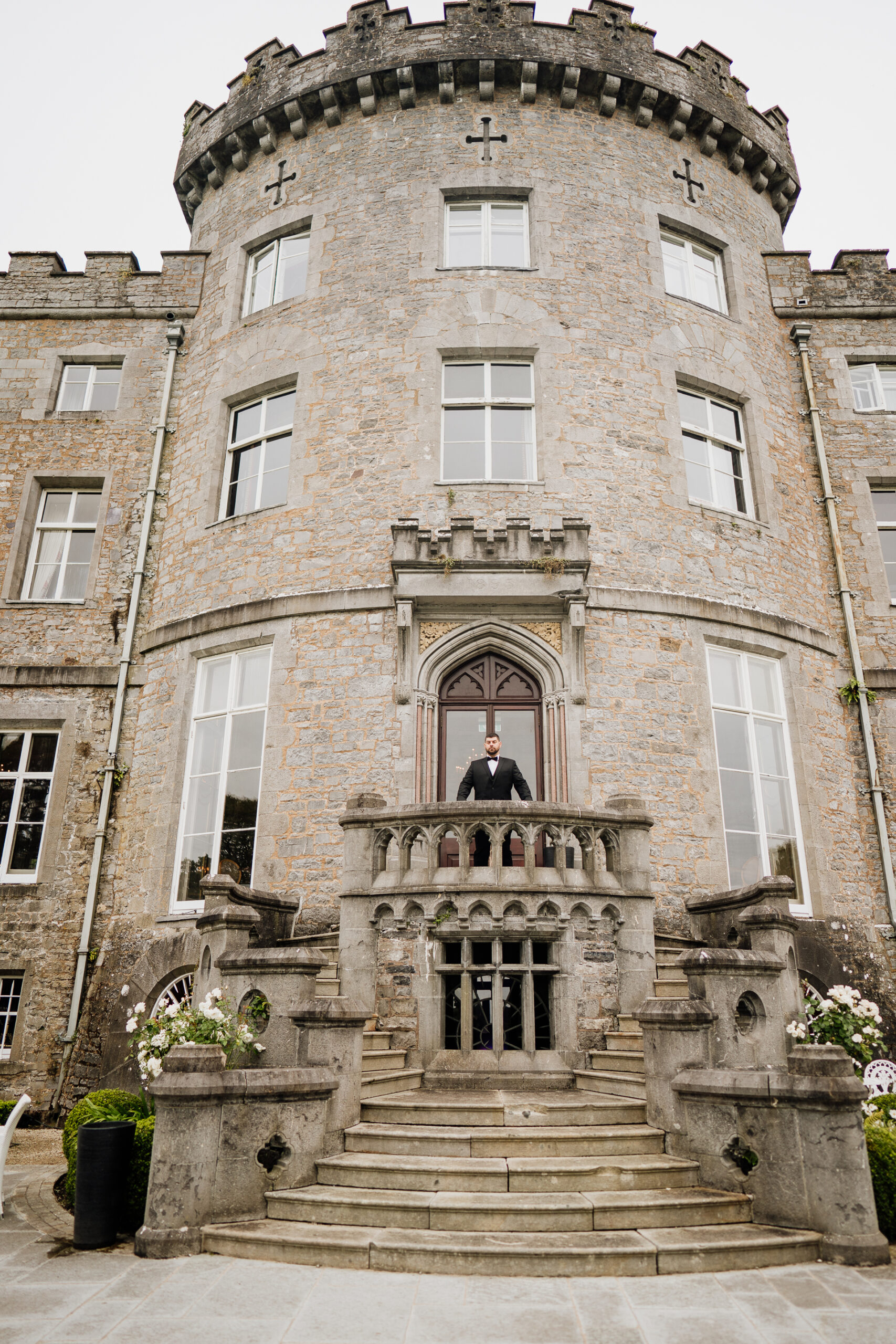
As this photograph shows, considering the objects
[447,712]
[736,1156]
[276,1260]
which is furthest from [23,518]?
[736,1156]

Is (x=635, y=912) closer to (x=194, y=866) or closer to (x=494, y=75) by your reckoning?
(x=194, y=866)

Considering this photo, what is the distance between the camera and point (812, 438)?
14.0 meters

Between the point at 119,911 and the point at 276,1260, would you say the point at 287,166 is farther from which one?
the point at 276,1260

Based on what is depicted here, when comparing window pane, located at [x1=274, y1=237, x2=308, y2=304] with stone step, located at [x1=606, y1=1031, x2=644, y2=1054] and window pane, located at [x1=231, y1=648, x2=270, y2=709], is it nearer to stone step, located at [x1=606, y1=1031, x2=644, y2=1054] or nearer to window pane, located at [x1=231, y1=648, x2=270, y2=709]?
window pane, located at [x1=231, y1=648, x2=270, y2=709]

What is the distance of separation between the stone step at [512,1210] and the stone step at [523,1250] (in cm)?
6

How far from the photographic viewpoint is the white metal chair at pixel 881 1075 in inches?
394

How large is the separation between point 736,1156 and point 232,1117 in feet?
10.5

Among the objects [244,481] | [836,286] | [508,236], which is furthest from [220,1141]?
[836,286]

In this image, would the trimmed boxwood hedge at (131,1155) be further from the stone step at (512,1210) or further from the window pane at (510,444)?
the window pane at (510,444)

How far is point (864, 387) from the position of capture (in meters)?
14.7

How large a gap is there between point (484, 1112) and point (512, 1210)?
122 cm

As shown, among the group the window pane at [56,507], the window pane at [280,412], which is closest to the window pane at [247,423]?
the window pane at [280,412]

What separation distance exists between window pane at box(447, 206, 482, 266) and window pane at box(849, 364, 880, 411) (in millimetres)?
6238

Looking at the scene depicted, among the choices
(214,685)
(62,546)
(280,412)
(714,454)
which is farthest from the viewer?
(62,546)
